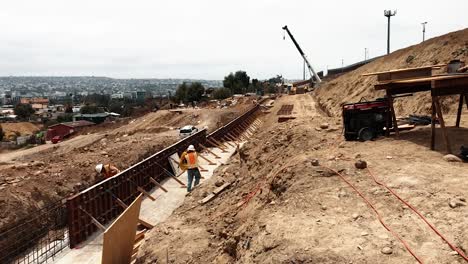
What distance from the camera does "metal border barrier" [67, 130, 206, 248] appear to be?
40.0ft

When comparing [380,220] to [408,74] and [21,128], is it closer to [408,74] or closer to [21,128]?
[408,74]

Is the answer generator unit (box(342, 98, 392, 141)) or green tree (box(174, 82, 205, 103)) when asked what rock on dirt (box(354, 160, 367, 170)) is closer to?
generator unit (box(342, 98, 392, 141))

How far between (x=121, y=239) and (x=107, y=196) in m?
5.00

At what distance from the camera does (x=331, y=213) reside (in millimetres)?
6695

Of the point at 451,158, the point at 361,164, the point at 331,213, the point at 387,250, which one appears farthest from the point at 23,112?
the point at 387,250

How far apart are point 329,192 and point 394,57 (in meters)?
29.6

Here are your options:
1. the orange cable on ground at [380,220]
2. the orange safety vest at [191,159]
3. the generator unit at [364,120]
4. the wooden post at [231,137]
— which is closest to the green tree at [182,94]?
the wooden post at [231,137]

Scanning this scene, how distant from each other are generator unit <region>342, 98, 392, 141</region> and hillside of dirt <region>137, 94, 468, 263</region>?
1.40 ft

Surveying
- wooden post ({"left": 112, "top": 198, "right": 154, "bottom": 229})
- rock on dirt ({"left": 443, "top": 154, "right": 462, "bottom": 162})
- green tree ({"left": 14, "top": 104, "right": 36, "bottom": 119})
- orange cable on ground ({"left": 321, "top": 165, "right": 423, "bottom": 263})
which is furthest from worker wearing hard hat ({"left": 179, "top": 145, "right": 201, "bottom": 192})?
green tree ({"left": 14, "top": 104, "right": 36, "bottom": 119})

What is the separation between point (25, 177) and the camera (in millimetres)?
16594

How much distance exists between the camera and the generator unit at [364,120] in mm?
11617

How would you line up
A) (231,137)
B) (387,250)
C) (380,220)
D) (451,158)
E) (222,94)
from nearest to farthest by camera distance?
(387,250) → (380,220) → (451,158) → (231,137) → (222,94)

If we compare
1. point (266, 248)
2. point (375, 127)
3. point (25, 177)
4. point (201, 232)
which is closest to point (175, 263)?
point (201, 232)

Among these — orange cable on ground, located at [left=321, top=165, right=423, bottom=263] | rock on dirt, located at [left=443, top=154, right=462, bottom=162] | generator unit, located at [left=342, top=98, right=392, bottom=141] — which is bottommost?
orange cable on ground, located at [left=321, top=165, right=423, bottom=263]
